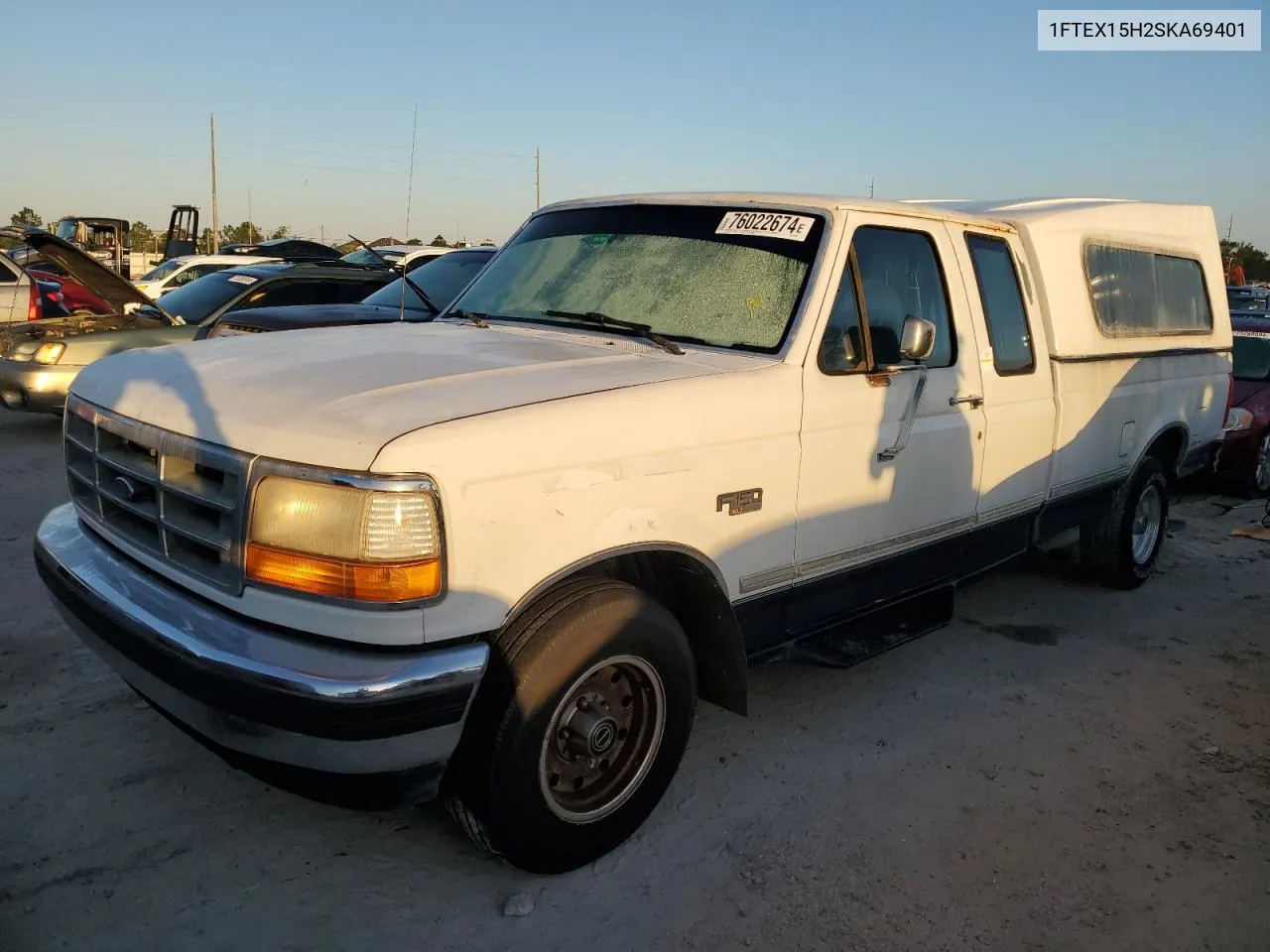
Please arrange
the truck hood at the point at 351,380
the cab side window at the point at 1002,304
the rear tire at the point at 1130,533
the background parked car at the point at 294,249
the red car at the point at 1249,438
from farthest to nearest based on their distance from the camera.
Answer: the background parked car at the point at 294,249, the red car at the point at 1249,438, the rear tire at the point at 1130,533, the cab side window at the point at 1002,304, the truck hood at the point at 351,380

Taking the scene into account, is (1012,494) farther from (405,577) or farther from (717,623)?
(405,577)

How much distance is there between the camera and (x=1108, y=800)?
347cm

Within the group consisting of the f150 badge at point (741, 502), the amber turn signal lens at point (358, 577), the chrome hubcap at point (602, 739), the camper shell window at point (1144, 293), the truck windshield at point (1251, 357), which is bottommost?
the chrome hubcap at point (602, 739)

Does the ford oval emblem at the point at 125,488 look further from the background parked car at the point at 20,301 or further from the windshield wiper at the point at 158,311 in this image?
the background parked car at the point at 20,301

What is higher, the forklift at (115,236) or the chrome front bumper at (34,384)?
the forklift at (115,236)

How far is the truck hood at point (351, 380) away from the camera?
2447 mm

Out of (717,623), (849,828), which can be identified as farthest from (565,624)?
(849,828)

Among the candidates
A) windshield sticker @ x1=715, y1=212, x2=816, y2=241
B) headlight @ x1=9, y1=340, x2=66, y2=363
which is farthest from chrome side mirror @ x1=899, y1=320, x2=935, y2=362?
headlight @ x1=9, y1=340, x2=66, y2=363

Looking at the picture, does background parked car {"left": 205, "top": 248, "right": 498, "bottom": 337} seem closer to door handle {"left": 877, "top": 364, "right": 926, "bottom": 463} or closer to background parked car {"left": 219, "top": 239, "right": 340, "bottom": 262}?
door handle {"left": 877, "top": 364, "right": 926, "bottom": 463}

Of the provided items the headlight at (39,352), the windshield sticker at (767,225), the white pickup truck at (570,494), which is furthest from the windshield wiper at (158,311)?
the windshield sticker at (767,225)

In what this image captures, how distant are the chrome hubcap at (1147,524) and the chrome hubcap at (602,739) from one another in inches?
163

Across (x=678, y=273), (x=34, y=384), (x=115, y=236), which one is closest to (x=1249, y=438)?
(x=678, y=273)

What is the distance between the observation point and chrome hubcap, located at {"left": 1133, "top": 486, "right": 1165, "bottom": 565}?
5.93 metres

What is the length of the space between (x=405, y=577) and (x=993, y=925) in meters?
1.93
